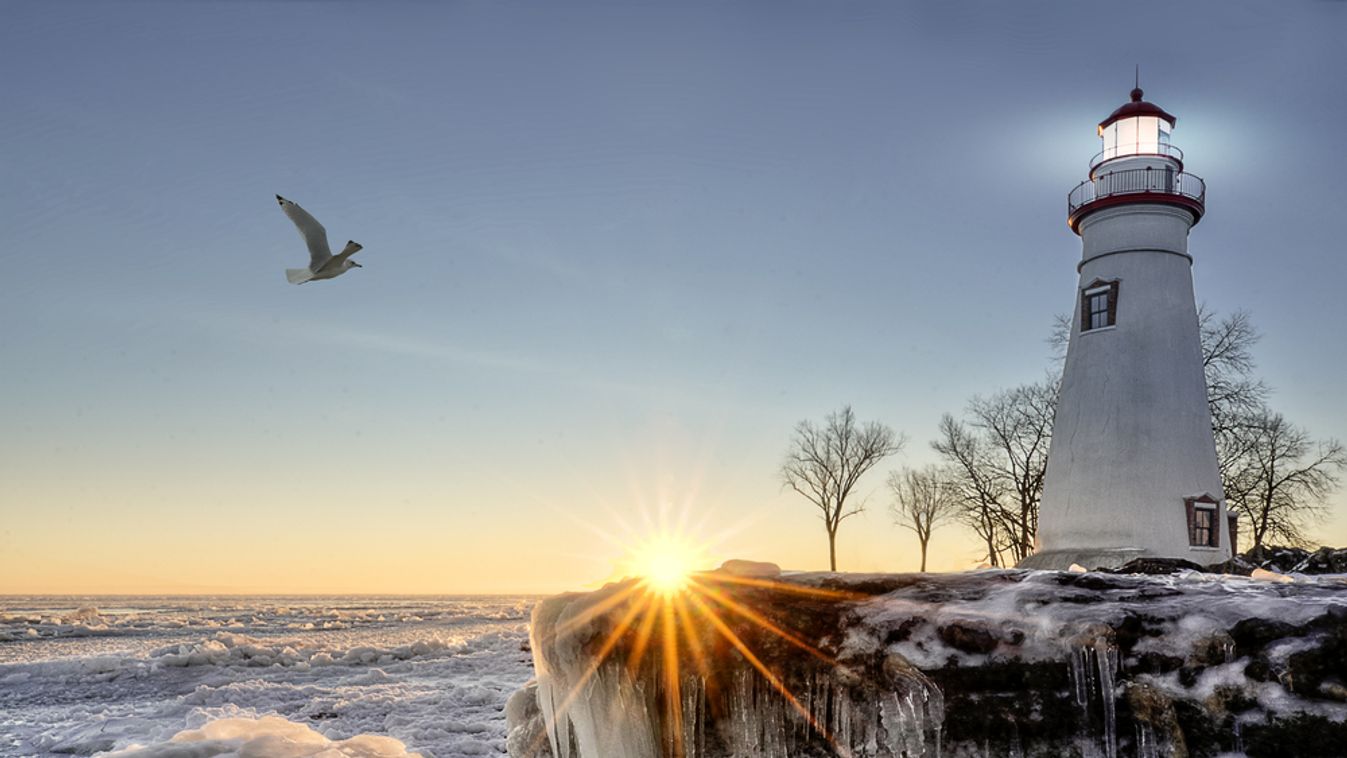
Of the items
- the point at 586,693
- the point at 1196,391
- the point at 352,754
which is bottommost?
the point at 352,754

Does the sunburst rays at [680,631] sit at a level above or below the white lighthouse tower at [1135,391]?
below

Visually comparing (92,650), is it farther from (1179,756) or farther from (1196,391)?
(1196,391)

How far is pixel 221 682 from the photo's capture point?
15461 millimetres

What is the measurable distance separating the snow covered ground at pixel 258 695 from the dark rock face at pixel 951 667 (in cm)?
370

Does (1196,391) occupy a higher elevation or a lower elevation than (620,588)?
higher

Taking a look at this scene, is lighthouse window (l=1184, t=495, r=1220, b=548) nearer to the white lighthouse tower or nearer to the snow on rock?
the white lighthouse tower

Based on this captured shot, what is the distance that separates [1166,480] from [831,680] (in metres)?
19.6

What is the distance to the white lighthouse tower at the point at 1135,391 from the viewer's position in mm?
20422

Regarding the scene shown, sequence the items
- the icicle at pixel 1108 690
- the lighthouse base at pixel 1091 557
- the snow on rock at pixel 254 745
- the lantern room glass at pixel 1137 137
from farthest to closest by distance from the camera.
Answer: the lantern room glass at pixel 1137 137
the lighthouse base at pixel 1091 557
the snow on rock at pixel 254 745
the icicle at pixel 1108 690

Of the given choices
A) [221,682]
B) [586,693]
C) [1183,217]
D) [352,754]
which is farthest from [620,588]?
[1183,217]

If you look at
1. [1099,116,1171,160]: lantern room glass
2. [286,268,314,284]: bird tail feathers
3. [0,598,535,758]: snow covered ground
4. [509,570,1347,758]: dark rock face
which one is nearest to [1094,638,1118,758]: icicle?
[509,570,1347,758]: dark rock face

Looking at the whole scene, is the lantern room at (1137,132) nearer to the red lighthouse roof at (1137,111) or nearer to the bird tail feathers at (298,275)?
the red lighthouse roof at (1137,111)

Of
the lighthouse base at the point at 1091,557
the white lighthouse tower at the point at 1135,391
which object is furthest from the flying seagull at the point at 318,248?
the white lighthouse tower at the point at 1135,391

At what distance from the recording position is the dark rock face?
128 inches
